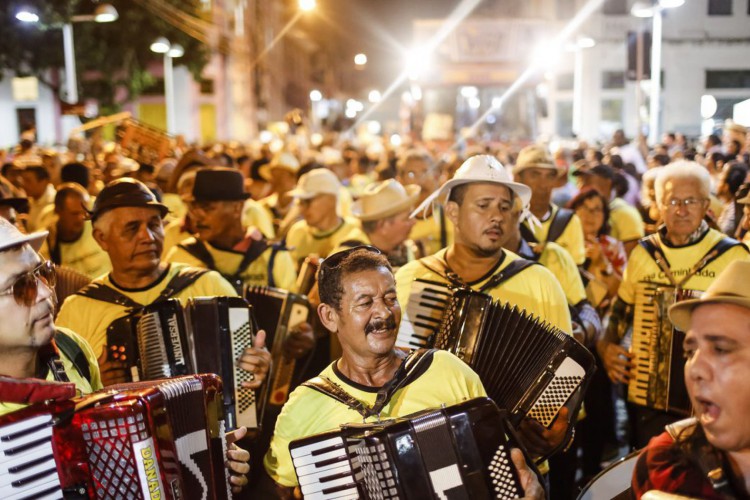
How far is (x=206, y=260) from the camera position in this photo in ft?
19.5

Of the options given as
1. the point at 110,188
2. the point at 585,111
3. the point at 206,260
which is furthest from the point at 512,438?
the point at 585,111

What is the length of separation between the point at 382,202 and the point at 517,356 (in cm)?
295

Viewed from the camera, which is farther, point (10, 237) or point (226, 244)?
point (226, 244)

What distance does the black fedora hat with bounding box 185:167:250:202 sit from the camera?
20.0ft

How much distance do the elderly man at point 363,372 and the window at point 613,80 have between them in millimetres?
36353

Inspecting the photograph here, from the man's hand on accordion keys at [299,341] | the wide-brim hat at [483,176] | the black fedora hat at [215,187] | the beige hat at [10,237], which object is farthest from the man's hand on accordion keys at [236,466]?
the black fedora hat at [215,187]

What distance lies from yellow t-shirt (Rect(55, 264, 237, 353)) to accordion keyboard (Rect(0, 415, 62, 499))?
182cm

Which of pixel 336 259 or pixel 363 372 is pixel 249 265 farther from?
pixel 363 372

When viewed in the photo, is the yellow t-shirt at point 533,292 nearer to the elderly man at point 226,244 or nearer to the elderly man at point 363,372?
the elderly man at point 363,372

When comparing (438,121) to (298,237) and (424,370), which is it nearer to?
(298,237)

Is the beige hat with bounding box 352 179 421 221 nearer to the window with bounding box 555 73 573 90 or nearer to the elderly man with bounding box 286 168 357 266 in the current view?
the elderly man with bounding box 286 168 357 266

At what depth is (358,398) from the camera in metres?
3.39

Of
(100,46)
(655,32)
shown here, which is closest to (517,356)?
(655,32)

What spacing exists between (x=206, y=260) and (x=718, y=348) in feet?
13.3
